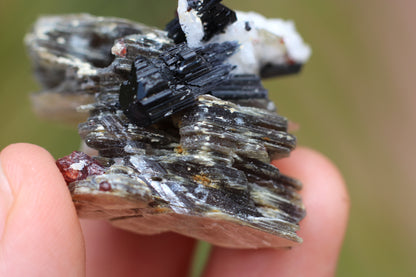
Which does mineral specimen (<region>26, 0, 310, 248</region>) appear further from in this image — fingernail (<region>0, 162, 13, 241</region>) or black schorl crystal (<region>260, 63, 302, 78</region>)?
black schorl crystal (<region>260, 63, 302, 78</region>)

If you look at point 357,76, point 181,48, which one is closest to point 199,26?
point 181,48

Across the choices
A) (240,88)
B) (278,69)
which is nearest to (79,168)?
(240,88)

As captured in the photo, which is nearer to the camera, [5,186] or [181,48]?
[5,186]

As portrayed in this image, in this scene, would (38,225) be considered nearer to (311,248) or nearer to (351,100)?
(311,248)

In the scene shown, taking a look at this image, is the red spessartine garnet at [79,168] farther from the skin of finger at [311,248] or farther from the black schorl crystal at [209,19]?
the skin of finger at [311,248]

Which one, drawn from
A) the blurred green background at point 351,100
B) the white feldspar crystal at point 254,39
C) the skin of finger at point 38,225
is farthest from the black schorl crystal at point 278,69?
the blurred green background at point 351,100

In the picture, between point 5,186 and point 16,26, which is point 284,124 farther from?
point 16,26

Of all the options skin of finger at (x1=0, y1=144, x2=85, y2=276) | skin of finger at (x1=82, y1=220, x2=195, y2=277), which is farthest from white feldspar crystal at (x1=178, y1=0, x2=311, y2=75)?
skin of finger at (x1=82, y1=220, x2=195, y2=277)
